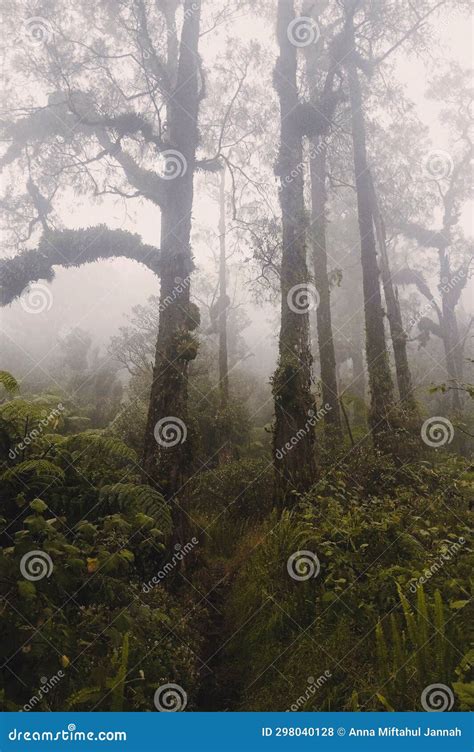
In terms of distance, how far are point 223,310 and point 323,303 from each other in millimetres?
6062

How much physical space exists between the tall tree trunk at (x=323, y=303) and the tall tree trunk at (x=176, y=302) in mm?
4541

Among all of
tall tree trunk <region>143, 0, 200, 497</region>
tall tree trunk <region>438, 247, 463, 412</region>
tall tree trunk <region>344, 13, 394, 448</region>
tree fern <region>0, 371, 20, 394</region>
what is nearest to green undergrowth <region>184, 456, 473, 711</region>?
tall tree trunk <region>143, 0, 200, 497</region>

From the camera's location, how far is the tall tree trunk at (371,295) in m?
9.48

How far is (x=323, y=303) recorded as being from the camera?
42.0ft

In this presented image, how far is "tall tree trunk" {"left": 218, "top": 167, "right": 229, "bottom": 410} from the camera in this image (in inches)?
540

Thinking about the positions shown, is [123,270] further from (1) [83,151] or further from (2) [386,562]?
(2) [386,562]

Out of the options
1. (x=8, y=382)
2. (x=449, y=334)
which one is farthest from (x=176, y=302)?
(x=449, y=334)

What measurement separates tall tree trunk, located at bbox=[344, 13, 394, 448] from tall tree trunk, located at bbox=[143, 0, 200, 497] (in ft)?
15.1

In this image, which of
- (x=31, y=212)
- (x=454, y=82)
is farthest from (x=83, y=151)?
(x=454, y=82)

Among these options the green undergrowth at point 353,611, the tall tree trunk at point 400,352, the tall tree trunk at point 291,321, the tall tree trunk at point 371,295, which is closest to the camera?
the green undergrowth at point 353,611

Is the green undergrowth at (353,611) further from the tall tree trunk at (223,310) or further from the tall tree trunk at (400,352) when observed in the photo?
the tall tree trunk at (223,310)

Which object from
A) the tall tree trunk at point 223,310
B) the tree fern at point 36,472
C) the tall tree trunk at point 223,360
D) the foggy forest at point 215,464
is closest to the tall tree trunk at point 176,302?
the foggy forest at point 215,464

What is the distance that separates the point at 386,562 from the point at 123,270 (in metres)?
50.5

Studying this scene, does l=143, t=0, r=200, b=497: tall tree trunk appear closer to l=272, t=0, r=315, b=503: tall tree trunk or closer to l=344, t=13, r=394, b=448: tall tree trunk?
l=272, t=0, r=315, b=503: tall tree trunk
